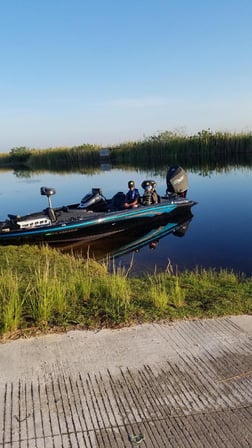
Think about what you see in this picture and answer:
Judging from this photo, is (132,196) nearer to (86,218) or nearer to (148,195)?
(148,195)

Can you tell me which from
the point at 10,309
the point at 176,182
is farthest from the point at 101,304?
the point at 176,182

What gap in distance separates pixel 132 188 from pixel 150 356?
10.2 meters

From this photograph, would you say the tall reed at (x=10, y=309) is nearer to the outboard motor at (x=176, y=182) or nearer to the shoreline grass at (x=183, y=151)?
the outboard motor at (x=176, y=182)

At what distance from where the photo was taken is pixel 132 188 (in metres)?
13.6

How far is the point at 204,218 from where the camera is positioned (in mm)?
15266

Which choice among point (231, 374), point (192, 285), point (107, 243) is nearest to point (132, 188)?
point (107, 243)

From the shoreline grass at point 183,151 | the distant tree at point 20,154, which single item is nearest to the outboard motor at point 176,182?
the shoreline grass at point 183,151

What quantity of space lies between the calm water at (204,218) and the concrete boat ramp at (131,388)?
13.6ft

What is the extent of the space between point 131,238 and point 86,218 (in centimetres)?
183

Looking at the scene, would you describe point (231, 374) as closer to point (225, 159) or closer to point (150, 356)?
point (150, 356)

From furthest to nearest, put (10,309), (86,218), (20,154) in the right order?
1. (20,154)
2. (86,218)
3. (10,309)

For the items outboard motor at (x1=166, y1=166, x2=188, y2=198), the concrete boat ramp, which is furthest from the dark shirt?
the concrete boat ramp

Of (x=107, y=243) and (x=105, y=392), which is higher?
(x=105, y=392)

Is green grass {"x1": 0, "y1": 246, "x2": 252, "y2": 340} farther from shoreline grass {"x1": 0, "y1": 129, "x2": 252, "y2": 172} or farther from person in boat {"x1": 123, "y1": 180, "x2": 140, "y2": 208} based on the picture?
shoreline grass {"x1": 0, "y1": 129, "x2": 252, "y2": 172}
